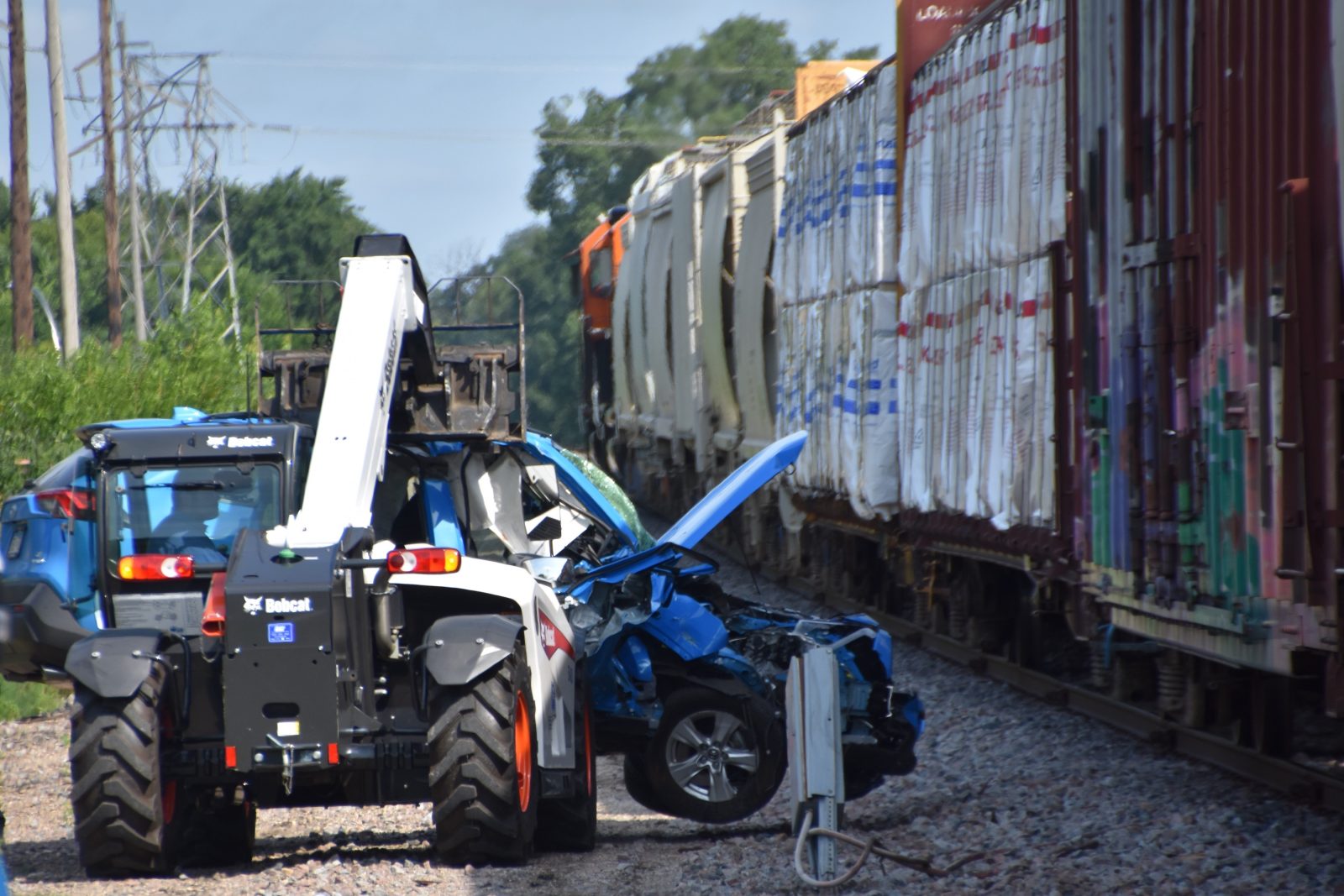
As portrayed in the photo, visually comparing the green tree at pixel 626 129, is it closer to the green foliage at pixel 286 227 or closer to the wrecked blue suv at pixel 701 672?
the green foliage at pixel 286 227

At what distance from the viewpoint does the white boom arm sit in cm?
794

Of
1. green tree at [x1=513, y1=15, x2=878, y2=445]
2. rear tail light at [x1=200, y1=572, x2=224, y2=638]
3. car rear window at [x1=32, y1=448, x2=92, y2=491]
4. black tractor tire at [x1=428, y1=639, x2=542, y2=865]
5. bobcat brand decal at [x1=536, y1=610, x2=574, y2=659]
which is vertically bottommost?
black tractor tire at [x1=428, y1=639, x2=542, y2=865]

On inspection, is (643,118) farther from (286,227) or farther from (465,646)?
(465,646)

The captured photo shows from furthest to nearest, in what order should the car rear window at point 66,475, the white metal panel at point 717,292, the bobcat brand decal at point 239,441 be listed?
the white metal panel at point 717,292, the car rear window at point 66,475, the bobcat brand decal at point 239,441

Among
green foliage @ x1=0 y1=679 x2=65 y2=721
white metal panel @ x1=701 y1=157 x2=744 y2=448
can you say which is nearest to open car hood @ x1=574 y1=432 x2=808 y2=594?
green foliage @ x1=0 y1=679 x2=65 y2=721

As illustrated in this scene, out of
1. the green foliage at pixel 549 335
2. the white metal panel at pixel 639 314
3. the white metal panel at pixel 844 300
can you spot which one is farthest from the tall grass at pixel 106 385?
the green foliage at pixel 549 335

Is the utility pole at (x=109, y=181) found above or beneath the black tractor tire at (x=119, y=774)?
above

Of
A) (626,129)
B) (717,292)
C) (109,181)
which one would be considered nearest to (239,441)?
(717,292)

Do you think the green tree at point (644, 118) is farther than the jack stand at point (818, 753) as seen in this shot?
Yes

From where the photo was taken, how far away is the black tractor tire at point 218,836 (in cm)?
846

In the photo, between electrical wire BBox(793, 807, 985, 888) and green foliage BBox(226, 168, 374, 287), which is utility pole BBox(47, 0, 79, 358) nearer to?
electrical wire BBox(793, 807, 985, 888)

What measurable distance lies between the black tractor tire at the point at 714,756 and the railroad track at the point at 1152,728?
7.17ft

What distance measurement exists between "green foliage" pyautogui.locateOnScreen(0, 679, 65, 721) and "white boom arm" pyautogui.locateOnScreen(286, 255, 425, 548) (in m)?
6.98

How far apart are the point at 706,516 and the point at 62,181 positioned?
18699mm
